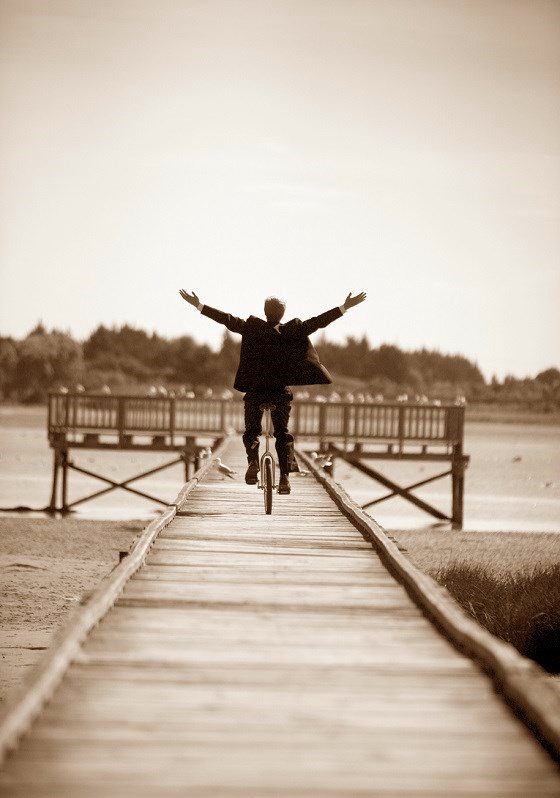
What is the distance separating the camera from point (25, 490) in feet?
121

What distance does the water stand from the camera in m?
32.0

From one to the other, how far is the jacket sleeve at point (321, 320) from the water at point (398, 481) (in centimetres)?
730

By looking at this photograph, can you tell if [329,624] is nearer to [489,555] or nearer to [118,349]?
[489,555]

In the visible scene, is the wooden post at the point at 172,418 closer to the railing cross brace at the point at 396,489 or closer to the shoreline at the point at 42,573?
the shoreline at the point at 42,573

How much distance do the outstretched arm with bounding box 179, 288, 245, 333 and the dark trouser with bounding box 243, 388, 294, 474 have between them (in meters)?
0.67

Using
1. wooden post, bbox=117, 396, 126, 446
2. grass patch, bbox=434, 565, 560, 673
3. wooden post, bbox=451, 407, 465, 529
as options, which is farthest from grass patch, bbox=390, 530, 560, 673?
wooden post, bbox=117, 396, 126, 446

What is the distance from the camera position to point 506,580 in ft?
56.1

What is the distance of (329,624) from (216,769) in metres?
2.49

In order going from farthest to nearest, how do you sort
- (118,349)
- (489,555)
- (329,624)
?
(118,349) → (489,555) → (329,624)

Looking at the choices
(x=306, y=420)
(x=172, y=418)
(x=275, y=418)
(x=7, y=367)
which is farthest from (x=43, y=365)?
(x=275, y=418)

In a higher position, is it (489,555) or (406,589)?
(406,589)

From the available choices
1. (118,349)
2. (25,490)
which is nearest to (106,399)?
(25,490)

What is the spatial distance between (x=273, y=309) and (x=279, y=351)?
457 mm

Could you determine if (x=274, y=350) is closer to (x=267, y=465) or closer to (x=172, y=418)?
(x=267, y=465)
